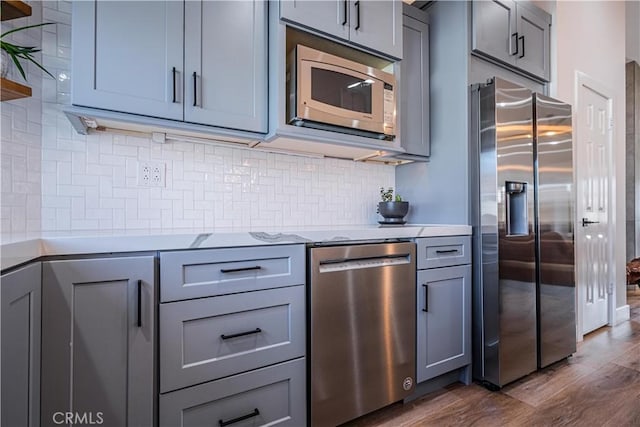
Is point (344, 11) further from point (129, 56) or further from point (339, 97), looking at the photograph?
point (129, 56)

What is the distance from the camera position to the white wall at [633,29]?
375 cm

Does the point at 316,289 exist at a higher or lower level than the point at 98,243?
lower

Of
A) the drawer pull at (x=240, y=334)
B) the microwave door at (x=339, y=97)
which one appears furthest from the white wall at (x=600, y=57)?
the drawer pull at (x=240, y=334)

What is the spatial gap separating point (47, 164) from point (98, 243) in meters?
0.69

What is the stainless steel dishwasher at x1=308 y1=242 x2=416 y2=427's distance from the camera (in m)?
1.47

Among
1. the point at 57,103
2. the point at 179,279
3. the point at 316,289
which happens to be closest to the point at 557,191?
the point at 316,289

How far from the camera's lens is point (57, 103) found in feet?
4.89

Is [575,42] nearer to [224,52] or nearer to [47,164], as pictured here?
[224,52]

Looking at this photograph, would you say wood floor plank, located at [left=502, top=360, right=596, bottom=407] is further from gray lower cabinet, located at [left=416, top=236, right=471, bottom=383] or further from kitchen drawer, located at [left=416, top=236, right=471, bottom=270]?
kitchen drawer, located at [left=416, top=236, right=471, bottom=270]

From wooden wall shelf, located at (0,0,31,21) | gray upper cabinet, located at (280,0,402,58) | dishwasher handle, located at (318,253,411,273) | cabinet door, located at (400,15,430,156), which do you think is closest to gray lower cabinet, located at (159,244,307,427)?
dishwasher handle, located at (318,253,411,273)

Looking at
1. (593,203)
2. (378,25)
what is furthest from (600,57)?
(378,25)

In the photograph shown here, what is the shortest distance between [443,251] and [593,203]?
6.48 feet

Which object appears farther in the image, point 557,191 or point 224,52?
point 557,191

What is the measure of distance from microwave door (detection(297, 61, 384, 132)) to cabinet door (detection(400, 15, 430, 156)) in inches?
13.5
